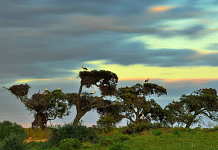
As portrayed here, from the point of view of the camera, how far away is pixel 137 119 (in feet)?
170

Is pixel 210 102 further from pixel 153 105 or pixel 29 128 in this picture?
pixel 29 128

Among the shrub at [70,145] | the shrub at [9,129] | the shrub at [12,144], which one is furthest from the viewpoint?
the shrub at [9,129]

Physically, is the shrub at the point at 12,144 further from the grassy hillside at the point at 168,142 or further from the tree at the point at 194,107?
the tree at the point at 194,107

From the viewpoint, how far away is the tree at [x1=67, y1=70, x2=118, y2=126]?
171 feet

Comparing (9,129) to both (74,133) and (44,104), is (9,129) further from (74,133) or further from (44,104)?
(44,104)

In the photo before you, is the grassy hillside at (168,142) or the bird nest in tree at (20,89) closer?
the grassy hillside at (168,142)

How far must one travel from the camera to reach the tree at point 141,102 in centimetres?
5197

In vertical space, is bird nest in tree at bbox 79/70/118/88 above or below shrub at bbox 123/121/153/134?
above

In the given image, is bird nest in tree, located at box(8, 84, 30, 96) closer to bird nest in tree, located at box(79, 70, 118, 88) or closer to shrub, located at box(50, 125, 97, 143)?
bird nest in tree, located at box(79, 70, 118, 88)

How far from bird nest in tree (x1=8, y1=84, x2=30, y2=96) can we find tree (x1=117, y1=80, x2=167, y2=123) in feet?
35.0

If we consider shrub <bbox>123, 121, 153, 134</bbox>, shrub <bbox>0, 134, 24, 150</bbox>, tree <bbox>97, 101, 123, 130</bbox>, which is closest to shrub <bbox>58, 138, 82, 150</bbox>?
shrub <bbox>0, 134, 24, 150</bbox>

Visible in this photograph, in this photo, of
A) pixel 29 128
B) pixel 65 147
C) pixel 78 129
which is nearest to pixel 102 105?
pixel 29 128

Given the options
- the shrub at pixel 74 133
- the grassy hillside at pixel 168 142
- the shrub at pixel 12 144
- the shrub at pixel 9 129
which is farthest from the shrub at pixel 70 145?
the shrub at pixel 9 129

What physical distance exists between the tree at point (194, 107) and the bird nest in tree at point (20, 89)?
16.5 meters
